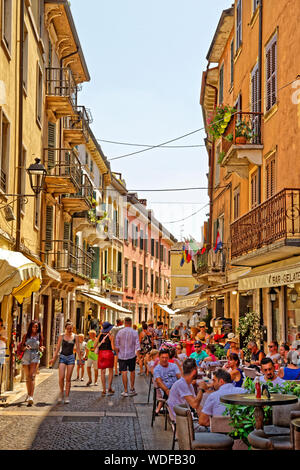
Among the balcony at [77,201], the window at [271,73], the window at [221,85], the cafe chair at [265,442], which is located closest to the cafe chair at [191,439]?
the cafe chair at [265,442]

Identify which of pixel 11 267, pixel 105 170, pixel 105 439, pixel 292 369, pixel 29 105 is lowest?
pixel 105 439

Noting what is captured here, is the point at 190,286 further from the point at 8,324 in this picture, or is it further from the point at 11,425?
the point at 11,425

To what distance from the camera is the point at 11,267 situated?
12969 mm

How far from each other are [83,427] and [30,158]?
11271mm

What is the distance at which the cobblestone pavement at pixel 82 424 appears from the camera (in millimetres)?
9742

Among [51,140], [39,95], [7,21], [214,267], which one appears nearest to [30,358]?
[7,21]

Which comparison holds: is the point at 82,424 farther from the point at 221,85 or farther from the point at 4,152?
the point at 221,85

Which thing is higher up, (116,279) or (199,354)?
(116,279)

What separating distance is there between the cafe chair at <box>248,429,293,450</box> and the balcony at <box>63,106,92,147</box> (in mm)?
23683

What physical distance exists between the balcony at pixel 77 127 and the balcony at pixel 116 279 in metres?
16.7

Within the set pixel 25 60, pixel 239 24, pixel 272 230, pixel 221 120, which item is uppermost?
pixel 239 24

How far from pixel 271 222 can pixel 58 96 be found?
12.0 metres

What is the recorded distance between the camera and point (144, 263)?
59625 mm

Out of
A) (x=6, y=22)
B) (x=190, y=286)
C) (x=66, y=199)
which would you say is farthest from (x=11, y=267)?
(x=190, y=286)
